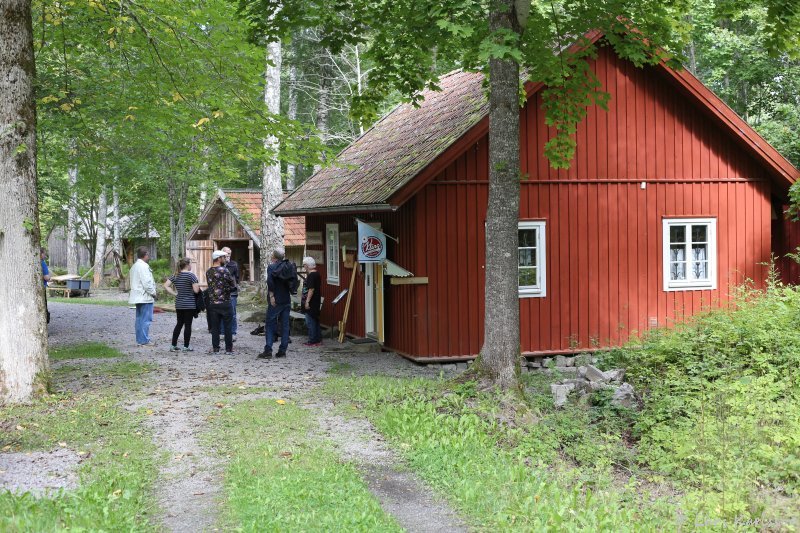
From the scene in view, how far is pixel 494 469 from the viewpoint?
23.4ft

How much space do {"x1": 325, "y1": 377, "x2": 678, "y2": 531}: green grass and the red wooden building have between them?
12.5ft

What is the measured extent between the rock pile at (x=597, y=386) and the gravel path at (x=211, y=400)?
266 centimetres

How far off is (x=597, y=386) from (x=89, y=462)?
20.3 ft

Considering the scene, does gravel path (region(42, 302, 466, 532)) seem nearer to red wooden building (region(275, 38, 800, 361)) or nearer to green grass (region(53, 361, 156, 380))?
green grass (region(53, 361, 156, 380))

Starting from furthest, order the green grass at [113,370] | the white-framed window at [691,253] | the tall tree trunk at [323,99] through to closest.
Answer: the tall tree trunk at [323,99] < the white-framed window at [691,253] < the green grass at [113,370]

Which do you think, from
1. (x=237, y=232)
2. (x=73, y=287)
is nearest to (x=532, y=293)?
(x=237, y=232)

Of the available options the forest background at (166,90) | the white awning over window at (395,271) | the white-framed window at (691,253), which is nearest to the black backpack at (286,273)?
the white awning over window at (395,271)

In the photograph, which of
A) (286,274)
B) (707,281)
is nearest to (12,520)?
(286,274)

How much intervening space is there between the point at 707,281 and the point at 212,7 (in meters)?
10.8

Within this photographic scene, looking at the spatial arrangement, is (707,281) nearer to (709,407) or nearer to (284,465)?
(709,407)

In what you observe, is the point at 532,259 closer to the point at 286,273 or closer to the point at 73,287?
the point at 286,273

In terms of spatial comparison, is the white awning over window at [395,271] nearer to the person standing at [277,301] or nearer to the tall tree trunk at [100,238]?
the person standing at [277,301]

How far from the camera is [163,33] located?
1296 cm

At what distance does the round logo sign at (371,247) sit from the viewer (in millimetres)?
14242
